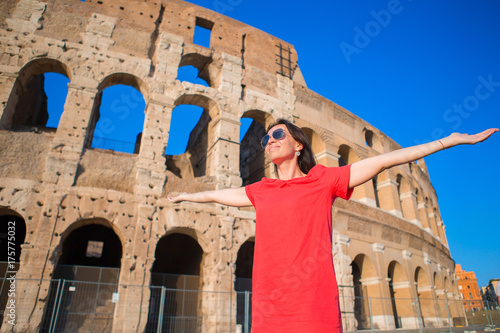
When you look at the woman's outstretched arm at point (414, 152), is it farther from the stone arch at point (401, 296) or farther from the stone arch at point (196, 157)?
the stone arch at point (401, 296)

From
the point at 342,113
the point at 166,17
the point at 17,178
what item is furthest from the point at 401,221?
the point at 17,178

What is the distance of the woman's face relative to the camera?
1.96 meters

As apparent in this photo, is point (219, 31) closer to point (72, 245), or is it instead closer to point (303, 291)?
point (72, 245)

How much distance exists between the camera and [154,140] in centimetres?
939

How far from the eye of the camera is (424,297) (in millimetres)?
14195

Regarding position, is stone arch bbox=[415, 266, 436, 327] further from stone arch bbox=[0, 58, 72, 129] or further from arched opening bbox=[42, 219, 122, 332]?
stone arch bbox=[0, 58, 72, 129]

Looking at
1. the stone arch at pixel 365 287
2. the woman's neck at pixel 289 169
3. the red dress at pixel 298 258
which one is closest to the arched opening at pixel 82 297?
the woman's neck at pixel 289 169

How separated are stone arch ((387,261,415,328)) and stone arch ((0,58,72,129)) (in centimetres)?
1338

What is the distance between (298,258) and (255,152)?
12.3m

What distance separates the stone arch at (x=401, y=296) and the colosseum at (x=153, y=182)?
0.19ft

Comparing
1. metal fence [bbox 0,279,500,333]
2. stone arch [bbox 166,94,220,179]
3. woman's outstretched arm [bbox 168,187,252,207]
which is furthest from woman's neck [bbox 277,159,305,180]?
stone arch [bbox 166,94,220,179]

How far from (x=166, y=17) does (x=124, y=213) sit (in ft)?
23.4

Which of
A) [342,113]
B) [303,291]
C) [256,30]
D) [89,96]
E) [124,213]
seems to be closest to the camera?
[303,291]

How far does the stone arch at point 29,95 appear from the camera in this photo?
8.89 meters
